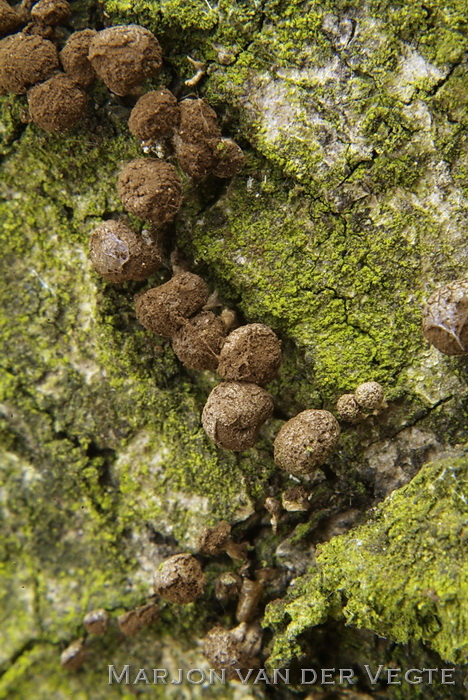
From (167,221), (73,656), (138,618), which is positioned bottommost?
(73,656)

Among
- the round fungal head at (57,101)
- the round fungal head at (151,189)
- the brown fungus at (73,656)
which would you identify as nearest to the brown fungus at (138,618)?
the brown fungus at (73,656)

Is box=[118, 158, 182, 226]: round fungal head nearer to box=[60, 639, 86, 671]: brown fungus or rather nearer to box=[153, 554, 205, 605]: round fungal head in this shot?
box=[153, 554, 205, 605]: round fungal head

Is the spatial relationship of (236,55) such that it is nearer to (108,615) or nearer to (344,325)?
(344,325)

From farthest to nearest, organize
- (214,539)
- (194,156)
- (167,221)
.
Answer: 1. (214,539)
2. (167,221)
3. (194,156)

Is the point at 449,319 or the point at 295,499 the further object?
the point at 295,499

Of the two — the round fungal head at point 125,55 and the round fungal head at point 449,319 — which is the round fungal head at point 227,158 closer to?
the round fungal head at point 125,55

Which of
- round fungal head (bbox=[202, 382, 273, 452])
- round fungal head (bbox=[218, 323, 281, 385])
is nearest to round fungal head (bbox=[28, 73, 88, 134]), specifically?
round fungal head (bbox=[218, 323, 281, 385])

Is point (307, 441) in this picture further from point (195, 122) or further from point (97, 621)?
point (97, 621)

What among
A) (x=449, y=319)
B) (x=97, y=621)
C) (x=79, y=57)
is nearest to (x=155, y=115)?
(x=79, y=57)
